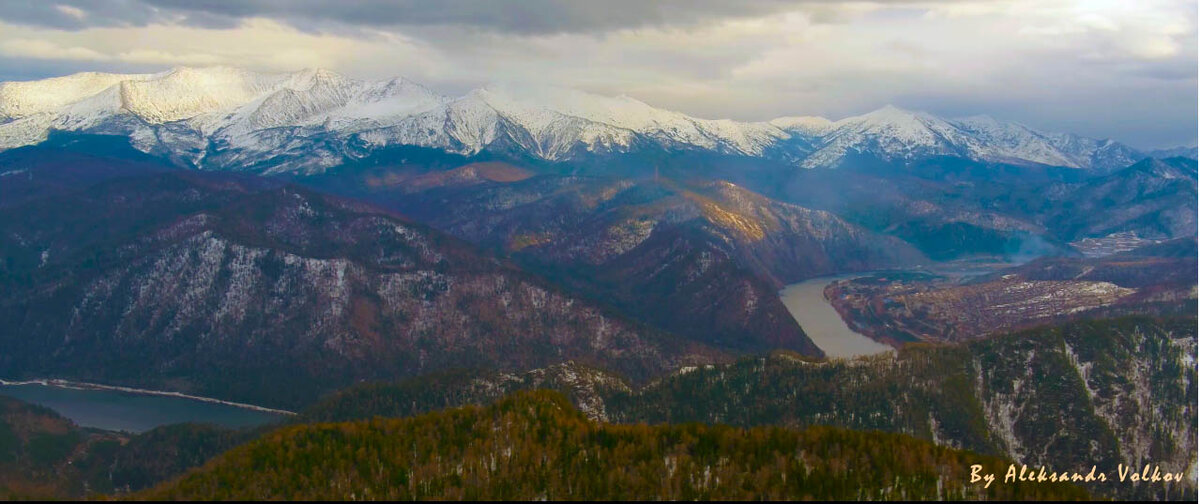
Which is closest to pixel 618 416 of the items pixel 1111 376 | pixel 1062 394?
pixel 1062 394

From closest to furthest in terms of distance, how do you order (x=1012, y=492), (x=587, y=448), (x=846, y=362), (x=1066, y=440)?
(x=1012, y=492)
(x=587, y=448)
(x=1066, y=440)
(x=846, y=362)


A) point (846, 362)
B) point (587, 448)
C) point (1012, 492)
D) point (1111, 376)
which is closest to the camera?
point (1012, 492)

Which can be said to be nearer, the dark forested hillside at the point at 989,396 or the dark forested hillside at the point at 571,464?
the dark forested hillside at the point at 571,464

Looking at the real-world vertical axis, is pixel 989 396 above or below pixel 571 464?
below

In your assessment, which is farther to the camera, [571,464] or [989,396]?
[989,396]

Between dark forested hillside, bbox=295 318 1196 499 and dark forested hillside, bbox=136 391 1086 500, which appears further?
dark forested hillside, bbox=295 318 1196 499

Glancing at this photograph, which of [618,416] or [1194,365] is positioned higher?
[1194,365]

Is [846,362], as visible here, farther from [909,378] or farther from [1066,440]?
[1066,440]

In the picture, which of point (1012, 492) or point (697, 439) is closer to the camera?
point (1012, 492)
